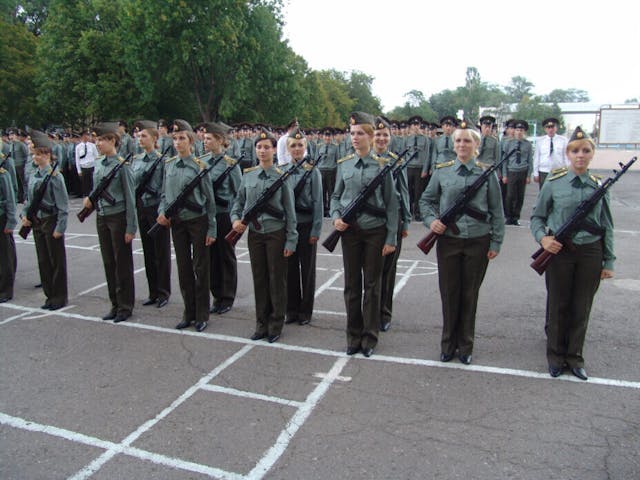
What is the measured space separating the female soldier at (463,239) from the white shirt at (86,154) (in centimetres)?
1454

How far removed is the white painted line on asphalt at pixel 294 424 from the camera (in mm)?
3453

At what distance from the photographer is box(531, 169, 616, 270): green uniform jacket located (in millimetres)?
4531

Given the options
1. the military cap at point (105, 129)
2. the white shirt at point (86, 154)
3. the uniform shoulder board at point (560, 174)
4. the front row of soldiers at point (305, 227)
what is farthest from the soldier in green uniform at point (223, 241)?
the white shirt at point (86, 154)

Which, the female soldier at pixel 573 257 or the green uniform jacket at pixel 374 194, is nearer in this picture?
the female soldier at pixel 573 257

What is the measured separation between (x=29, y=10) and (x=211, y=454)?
5931cm

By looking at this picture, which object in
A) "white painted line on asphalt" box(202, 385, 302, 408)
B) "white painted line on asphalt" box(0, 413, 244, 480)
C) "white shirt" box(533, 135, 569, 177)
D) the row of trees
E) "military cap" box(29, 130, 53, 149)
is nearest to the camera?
"white painted line on asphalt" box(0, 413, 244, 480)

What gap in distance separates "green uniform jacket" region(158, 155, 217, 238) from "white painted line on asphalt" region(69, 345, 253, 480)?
1553 millimetres

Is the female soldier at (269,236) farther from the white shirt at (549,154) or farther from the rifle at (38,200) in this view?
the white shirt at (549,154)

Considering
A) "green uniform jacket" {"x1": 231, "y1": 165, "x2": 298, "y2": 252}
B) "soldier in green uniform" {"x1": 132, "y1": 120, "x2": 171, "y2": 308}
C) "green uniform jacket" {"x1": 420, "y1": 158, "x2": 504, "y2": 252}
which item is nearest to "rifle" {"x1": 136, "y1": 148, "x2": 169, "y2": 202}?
"soldier in green uniform" {"x1": 132, "y1": 120, "x2": 171, "y2": 308}

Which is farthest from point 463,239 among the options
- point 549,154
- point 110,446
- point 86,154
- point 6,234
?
point 86,154

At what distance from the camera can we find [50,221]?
6797 mm

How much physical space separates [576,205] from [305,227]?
9.35 feet

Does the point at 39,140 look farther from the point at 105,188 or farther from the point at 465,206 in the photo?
the point at 465,206

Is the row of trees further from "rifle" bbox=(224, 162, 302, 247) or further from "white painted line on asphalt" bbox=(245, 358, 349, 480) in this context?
"white painted line on asphalt" bbox=(245, 358, 349, 480)
